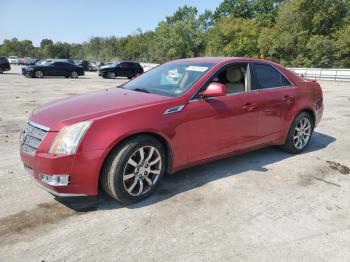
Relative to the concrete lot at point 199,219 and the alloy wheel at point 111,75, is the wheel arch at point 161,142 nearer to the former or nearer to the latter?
the concrete lot at point 199,219

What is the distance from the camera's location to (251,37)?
2635 inches

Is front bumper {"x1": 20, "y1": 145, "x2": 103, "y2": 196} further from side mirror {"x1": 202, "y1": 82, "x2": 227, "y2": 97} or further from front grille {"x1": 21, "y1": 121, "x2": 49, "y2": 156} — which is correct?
side mirror {"x1": 202, "y1": 82, "x2": 227, "y2": 97}

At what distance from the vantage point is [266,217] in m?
3.82

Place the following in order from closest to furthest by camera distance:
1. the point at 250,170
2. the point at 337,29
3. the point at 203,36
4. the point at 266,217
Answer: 1. the point at 266,217
2. the point at 250,170
3. the point at 337,29
4. the point at 203,36

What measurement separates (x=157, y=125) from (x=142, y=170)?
53 cm

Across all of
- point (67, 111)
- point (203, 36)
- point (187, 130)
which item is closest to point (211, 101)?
point (187, 130)

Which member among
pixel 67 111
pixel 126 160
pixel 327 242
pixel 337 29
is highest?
pixel 337 29

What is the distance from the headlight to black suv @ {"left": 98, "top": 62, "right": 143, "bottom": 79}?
1059 inches

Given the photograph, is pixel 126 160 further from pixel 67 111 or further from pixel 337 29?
pixel 337 29

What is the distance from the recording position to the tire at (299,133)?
593 centimetres

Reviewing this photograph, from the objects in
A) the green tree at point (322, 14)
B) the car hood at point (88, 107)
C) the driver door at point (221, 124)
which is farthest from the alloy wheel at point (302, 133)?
the green tree at point (322, 14)

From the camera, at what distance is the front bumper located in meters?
3.56

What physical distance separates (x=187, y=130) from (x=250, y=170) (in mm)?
1439

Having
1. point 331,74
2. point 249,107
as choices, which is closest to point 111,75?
point 331,74
